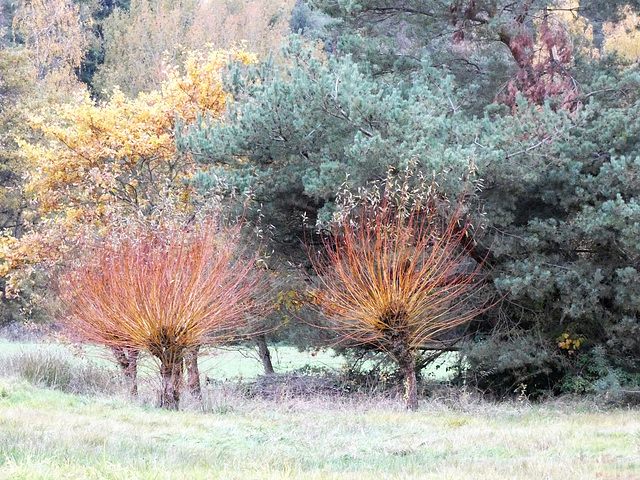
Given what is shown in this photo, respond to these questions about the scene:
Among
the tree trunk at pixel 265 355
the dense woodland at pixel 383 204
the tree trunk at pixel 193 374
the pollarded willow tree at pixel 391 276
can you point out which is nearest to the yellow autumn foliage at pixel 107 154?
the dense woodland at pixel 383 204

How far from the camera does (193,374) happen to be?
1221cm

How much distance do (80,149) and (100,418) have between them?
865 cm

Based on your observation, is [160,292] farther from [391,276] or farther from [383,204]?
[383,204]

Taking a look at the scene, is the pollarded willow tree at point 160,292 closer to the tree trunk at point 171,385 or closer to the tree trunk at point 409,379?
the tree trunk at point 171,385

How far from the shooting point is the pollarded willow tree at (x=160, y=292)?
9.31m

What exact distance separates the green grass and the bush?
1.14m

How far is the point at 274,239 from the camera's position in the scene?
46.6 ft

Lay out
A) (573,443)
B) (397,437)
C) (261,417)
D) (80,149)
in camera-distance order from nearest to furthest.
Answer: (573,443) → (397,437) → (261,417) → (80,149)

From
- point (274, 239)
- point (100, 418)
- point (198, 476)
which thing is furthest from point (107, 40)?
point (198, 476)

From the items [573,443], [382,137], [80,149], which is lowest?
[573,443]

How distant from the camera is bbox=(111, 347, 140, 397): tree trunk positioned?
36.4 feet

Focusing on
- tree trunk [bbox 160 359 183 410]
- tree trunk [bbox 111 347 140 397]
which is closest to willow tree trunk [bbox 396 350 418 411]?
tree trunk [bbox 160 359 183 410]

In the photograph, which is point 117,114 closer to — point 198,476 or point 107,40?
point 198,476

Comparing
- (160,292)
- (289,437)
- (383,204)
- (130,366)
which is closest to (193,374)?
(130,366)
